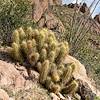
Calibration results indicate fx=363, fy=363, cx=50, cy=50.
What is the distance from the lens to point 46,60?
8477 mm

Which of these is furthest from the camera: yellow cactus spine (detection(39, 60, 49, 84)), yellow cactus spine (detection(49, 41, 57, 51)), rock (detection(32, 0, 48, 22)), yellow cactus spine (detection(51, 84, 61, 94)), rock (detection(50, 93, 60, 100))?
rock (detection(32, 0, 48, 22))

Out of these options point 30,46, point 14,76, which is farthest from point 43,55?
point 14,76

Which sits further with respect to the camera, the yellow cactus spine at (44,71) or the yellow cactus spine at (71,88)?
the yellow cactus spine at (71,88)

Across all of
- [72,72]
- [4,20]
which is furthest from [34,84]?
[4,20]

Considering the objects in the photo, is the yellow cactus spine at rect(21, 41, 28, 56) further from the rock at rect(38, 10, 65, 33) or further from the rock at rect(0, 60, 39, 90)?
the rock at rect(38, 10, 65, 33)

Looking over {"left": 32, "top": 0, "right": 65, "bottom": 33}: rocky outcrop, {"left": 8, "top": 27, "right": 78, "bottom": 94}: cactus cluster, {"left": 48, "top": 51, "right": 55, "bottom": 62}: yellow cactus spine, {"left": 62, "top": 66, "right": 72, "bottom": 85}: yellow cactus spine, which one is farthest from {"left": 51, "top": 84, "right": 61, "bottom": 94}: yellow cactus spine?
{"left": 32, "top": 0, "right": 65, "bottom": 33}: rocky outcrop

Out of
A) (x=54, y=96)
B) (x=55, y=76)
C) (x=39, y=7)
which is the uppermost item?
(x=55, y=76)

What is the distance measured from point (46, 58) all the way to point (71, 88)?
96 centimetres

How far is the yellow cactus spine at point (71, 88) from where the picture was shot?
8852mm

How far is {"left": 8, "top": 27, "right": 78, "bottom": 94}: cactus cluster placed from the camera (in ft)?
28.3

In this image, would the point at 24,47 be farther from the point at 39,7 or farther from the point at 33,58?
the point at 39,7

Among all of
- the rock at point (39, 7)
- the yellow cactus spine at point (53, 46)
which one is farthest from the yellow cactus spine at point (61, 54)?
the rock at point (39, 7)

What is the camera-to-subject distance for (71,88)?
892cm

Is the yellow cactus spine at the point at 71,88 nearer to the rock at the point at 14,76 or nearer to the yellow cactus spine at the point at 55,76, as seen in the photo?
the yellow cactus spine at the point at 55,76
